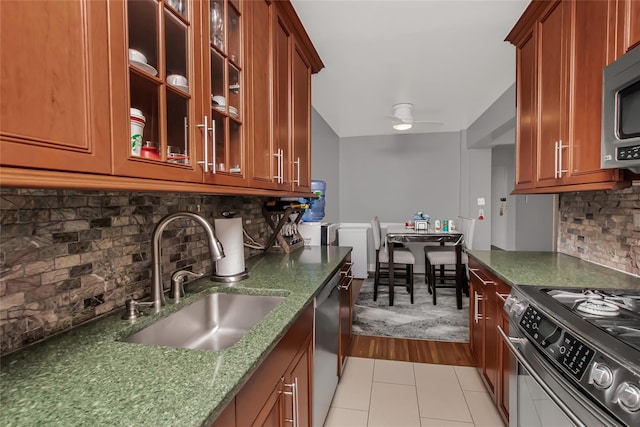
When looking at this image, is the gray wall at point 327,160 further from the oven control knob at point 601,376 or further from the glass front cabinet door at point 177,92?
the oven control knob at point 601,376

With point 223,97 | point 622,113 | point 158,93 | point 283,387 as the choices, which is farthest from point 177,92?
point 622,113

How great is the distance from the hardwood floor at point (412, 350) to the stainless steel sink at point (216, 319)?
5.09ft

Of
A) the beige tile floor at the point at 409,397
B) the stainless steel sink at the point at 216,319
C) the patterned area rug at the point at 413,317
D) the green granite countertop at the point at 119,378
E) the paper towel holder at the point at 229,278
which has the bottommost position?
the beige tile floor at the point at 409,397

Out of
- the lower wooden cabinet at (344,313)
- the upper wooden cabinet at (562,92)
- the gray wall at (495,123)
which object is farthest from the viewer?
the gray wall at (495,123)

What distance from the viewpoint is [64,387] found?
0.68 m

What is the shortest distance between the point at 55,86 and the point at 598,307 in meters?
1.69

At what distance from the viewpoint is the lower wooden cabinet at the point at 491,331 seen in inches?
66.2

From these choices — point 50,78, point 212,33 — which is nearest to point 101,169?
point 50,78

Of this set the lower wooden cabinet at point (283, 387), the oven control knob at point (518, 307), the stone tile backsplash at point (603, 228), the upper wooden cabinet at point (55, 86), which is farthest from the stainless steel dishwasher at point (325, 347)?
the stone tile backsplash at point (603, 228)

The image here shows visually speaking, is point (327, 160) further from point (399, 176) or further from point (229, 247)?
point (229, 247)

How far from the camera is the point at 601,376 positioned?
83 cm

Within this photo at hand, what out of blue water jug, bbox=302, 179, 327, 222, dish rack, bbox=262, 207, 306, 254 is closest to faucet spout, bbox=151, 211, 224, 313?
dish rack, bbox=262, 207, 306, 254

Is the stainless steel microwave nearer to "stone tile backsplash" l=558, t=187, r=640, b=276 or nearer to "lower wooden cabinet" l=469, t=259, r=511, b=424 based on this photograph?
"stone tile backsplash" l=558, t=187, r=640, b=276

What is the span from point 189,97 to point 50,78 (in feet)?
1.52
